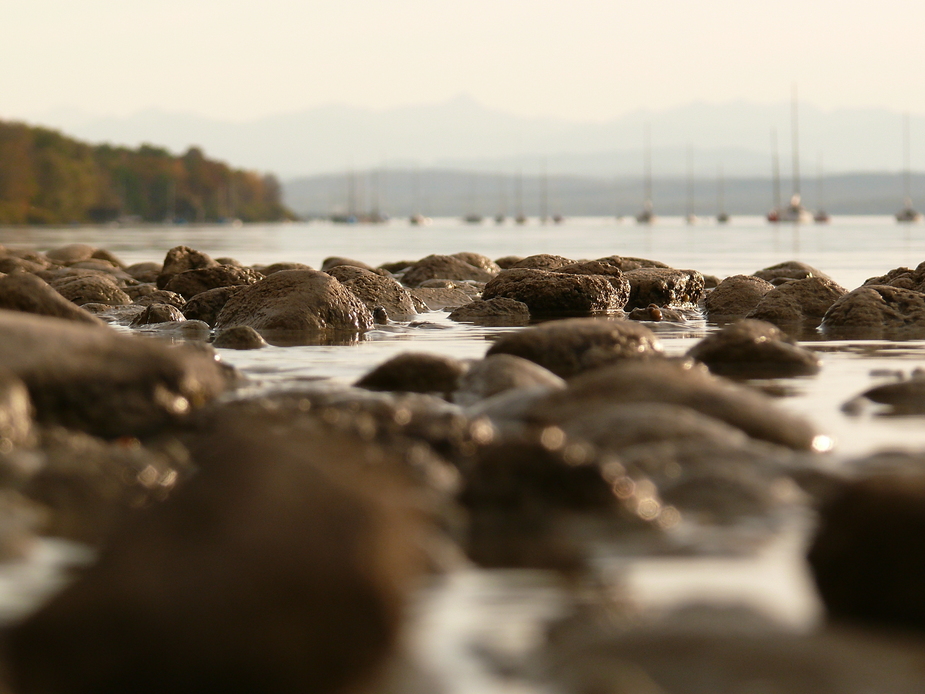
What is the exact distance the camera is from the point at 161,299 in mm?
13047

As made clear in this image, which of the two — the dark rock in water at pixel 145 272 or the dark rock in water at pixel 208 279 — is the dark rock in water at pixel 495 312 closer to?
the dark rock in water at pixel 208 279

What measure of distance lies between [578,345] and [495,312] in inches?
213

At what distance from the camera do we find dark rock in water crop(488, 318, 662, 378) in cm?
679

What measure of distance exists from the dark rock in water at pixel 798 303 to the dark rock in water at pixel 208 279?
18.5ft

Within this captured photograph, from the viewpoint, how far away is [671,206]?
19062 cm

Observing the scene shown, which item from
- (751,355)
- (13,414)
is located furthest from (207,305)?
(13,414)

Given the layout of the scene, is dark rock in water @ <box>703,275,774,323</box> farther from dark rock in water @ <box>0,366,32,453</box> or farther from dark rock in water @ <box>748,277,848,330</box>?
dark rock in water @ <box>0,366,32,453</box>

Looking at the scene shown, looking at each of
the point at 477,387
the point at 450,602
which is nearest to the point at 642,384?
the point at 477,387

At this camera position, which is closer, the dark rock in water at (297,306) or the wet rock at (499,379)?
the wet rock at (499,379)

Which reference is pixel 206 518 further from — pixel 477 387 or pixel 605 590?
pixel 477 387

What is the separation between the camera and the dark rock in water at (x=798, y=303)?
11680 mm

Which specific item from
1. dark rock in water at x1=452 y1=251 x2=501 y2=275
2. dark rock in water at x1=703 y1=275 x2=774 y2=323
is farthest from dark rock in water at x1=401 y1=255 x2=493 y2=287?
dark rock in water at x1=703 y1=275 x2=774 y2=323

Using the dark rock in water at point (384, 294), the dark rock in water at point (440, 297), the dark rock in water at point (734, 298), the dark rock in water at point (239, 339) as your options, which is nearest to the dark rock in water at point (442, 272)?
the dark rock in water at point (440, 297)

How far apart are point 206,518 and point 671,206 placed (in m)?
193
